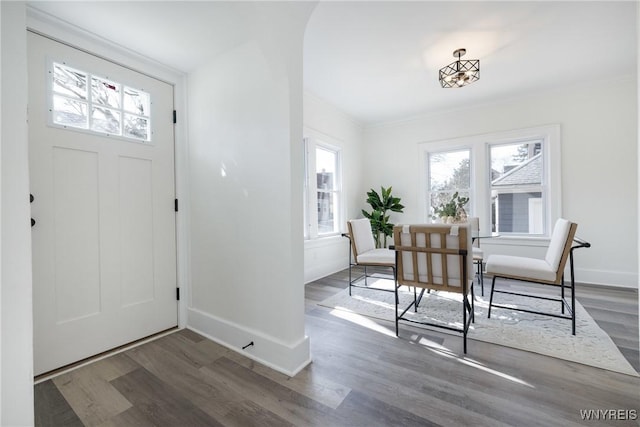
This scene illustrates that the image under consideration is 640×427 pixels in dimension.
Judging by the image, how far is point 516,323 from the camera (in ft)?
7.73

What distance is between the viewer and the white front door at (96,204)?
171 centimetres

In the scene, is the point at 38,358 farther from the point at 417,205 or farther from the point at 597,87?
the point at 597,87

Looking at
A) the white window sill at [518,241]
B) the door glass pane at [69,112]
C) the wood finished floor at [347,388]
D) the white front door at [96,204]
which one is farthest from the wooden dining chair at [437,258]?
the door glass pane at [69,112]

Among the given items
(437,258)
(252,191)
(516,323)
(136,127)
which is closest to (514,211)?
(516,323)

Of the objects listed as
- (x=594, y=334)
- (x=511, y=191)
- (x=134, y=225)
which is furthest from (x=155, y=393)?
(x=511, y=191)

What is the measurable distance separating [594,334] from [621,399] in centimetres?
90

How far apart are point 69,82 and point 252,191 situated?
4.76 ft

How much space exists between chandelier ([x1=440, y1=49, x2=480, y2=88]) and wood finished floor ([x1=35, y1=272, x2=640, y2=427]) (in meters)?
2.50

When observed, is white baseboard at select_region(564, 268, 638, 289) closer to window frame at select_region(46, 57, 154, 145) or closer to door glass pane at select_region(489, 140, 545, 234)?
door glass pane at select_region(489, 140, 545, 234)

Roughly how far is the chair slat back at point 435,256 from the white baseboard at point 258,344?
986mm

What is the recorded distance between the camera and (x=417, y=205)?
468 centimetres

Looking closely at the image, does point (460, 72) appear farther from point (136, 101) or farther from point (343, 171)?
point (136, 101)

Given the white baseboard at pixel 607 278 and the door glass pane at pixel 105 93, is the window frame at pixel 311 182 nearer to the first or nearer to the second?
the door glass pane at pixel 105 93

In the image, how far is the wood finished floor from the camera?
1352mm
